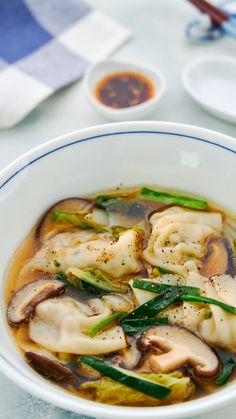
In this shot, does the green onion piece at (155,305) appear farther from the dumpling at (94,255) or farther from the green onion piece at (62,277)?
the green onion piece at (62,277)

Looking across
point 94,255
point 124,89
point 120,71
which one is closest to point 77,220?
point 94,255

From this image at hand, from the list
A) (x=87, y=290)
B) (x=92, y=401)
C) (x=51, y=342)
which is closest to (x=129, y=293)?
(x=87, y=290)

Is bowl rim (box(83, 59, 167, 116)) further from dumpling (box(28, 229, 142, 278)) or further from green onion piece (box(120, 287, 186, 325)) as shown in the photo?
green onion piece (box(120, 287, 186, 325))

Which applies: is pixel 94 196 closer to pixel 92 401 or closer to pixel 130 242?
pixel 130 242

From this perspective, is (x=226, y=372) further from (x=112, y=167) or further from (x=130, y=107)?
(x=130, y=107)

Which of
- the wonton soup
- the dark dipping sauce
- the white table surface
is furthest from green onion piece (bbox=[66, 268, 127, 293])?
the dark dipping sauce

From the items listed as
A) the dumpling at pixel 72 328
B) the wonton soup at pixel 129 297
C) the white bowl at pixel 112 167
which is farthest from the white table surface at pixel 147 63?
the dumpling at pixel 72 328

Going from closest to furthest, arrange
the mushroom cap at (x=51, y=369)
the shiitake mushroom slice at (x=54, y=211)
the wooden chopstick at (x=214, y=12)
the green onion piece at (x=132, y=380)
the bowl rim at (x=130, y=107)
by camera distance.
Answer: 1. the green onion piece at (x=132, y=380)
2. the mushroom cap at (x=51, y=369)
3. the shiitake mushroom slice at (x=54, y=211)
4. the bowl rim at (x=130, y=107)
5. the wooden chopstick at (x=214, y=12)
